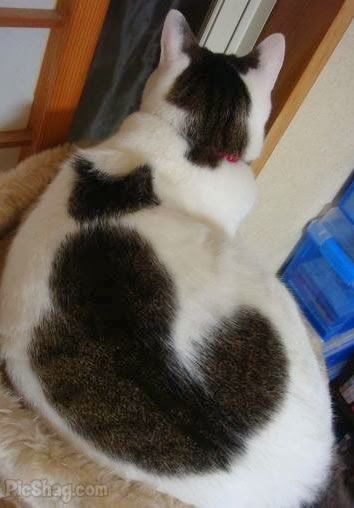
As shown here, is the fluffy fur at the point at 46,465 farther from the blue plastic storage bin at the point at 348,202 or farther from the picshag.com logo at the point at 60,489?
the blue plastic storage bin at the point at 348,202

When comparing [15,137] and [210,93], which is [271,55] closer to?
[210,93]

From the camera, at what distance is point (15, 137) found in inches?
39.2

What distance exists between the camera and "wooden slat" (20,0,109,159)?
814 millimetres

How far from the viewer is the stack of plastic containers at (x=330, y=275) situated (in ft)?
4.74

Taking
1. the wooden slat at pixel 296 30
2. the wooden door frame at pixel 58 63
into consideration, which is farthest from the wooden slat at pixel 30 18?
the wooden slat at pixel 296 30

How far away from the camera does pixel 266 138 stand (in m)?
1.08

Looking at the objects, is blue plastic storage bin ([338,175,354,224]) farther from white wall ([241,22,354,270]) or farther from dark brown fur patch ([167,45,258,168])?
dark brown fur patch ([167,45,258,168])

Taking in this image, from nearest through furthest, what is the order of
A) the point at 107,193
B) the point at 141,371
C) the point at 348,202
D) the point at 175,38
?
the point at 141,371
the point at 107,193
the point at 175,38
the point at 348,202

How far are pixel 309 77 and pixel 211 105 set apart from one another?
0.27 m

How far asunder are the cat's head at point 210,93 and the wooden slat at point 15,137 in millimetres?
264

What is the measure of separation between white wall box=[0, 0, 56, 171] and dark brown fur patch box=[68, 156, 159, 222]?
0.25 meters

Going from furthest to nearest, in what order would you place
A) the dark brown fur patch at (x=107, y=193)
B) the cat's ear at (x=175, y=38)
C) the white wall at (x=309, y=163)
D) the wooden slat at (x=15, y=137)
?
the white wall at (x=309, y=163) < the wooden slat at (x=15, y=137) < the cat's ear at (x=175, y=38) < the dark brown fur patch at (x=107, y=193)

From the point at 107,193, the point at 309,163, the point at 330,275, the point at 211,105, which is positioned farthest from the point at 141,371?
the point at 330,275

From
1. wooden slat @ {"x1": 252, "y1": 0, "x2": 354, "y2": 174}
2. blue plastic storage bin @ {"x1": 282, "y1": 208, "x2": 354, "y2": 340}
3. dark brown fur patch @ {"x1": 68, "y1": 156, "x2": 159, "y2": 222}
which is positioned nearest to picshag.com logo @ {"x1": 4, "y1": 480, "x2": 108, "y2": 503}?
dark brown fur patch @ {"x1": 68, "y1": 156, "x2": 159, "y2": 222}
